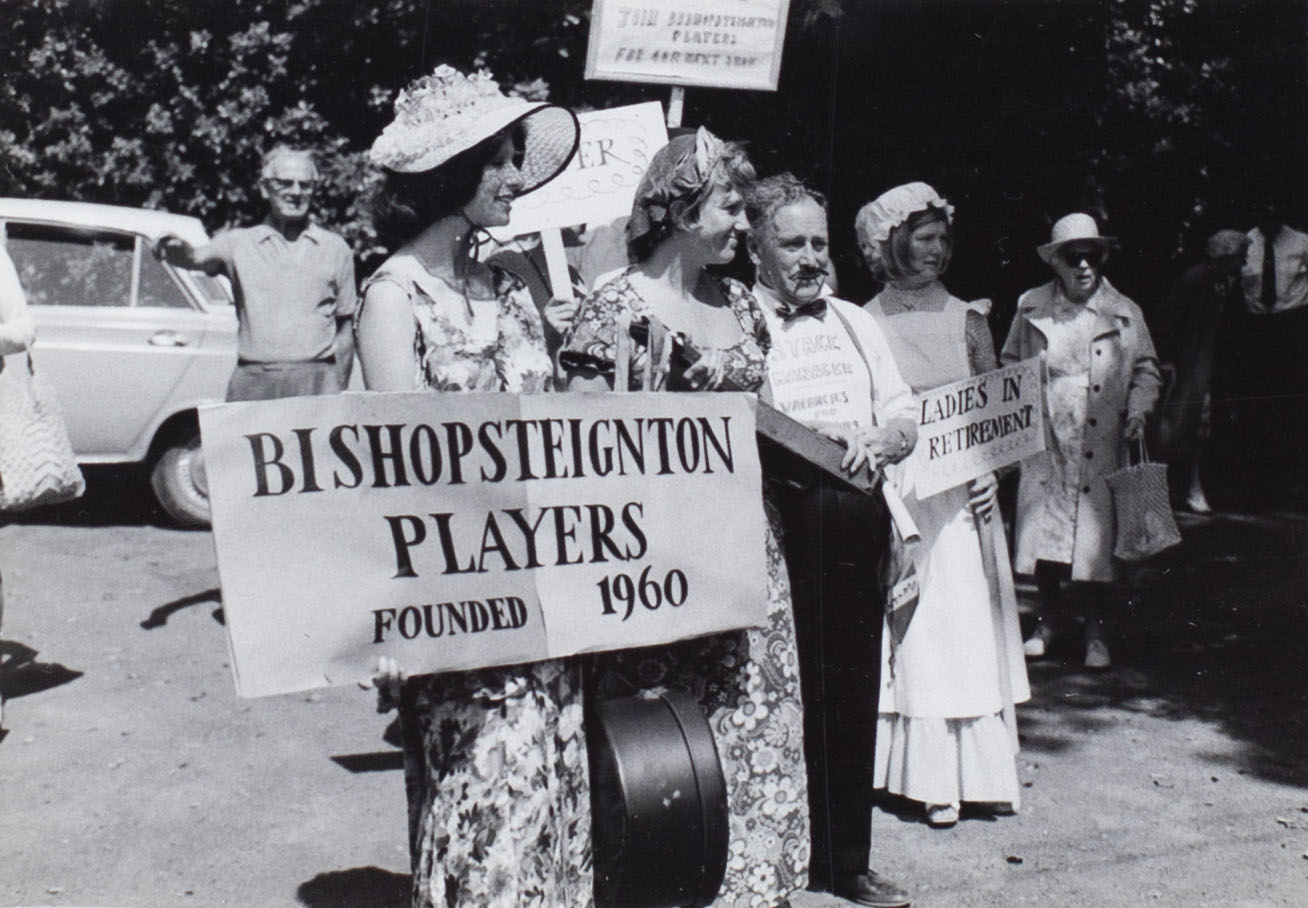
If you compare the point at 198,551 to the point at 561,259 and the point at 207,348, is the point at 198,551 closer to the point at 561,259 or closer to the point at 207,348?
the point at 207,348

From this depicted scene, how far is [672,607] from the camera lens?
3.22m

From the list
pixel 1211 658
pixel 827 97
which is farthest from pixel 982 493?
pixel 827 97

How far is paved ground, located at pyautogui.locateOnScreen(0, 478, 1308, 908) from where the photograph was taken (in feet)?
14.2

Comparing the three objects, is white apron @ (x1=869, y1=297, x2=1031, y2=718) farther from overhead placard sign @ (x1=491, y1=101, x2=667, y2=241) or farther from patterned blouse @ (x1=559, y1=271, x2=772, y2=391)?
patterned blouse @ (x1=559, y1=271, x2=772, y2=391)

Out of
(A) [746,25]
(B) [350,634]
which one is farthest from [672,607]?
(A) [746,25]

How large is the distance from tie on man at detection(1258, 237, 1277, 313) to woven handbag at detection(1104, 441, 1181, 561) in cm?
621

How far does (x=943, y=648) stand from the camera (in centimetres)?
485

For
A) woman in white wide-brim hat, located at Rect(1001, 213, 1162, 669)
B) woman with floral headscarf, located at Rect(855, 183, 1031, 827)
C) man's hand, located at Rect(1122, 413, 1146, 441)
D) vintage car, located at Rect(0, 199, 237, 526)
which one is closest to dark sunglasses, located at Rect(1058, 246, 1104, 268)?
woman in white wide-brim hat, located at Rect(1001, 213, 1162, 669)

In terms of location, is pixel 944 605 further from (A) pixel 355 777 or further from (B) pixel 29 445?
(B) pixel 29 445

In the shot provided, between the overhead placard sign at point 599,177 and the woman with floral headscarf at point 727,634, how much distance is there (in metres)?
1.52

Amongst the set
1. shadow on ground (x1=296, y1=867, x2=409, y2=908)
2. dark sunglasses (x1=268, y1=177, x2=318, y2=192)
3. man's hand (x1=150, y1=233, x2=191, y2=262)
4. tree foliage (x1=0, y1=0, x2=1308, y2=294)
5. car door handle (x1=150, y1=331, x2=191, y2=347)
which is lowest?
shadow on ground (x1=296, y1=867, x2=409, y2=908)

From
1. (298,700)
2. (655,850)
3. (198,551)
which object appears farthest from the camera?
(198,551)

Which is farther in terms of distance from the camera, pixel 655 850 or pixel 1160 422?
pixel 1160 422

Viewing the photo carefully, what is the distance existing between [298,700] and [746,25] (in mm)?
3343
